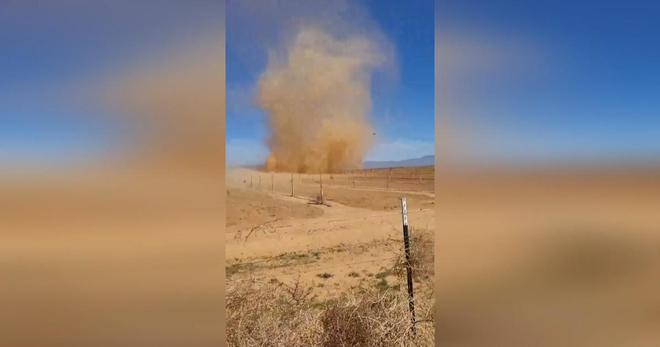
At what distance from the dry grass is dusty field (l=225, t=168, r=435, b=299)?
0.46 ft

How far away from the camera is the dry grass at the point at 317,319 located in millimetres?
1805

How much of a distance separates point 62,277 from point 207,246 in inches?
11.9

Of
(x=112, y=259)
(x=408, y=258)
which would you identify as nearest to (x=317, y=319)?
(x=408, y=258)

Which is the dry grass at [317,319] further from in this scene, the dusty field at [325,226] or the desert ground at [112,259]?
the desert ground at [112,259]

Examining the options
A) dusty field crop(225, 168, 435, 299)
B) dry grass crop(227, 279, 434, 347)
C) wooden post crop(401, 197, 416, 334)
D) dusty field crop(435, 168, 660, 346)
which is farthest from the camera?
dusty field crop(225, 168, 435, 299)

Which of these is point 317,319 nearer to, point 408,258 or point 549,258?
point 408,258

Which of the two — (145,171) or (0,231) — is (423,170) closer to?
(145,171)

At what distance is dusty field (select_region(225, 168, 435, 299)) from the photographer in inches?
91.5

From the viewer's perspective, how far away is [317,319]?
A: 1921mm

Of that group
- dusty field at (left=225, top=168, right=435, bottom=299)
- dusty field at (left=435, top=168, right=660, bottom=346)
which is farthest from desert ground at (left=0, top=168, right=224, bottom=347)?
dusty field at (left=225, top=168, right=435, bottom=299)

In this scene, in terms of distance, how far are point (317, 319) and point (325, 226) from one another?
179cm

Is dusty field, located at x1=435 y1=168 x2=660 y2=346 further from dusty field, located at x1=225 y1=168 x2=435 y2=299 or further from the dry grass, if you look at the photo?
dusty field, located at x1=225 y1=168 x2=435 y2=299

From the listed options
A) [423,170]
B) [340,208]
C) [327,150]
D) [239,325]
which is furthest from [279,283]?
[340,208]

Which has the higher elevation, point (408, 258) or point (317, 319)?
point (408, 258)
